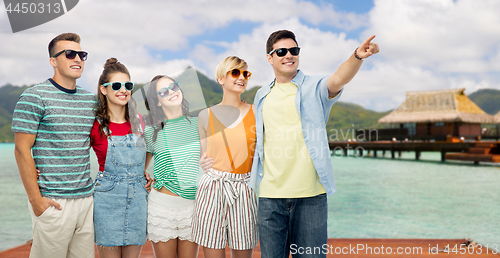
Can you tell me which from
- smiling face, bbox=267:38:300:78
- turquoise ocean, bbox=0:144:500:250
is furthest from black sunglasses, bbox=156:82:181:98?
turquoise ocean, bbox=0:144:500:250

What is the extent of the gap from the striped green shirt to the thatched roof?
3533 centimetres

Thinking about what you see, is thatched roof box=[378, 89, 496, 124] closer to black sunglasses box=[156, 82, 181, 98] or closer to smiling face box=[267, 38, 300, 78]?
smiling face box=[267, 38, 300, 78]

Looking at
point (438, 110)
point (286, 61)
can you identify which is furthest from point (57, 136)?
point (438, 110)

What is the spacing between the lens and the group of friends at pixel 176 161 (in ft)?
7.69

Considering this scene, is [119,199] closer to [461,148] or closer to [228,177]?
[228,177]

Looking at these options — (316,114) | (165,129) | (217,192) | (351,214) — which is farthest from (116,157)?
(351,214)

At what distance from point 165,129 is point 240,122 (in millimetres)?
623

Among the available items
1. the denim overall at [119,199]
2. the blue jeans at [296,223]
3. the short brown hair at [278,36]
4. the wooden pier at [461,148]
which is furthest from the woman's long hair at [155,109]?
the wooden pier at [461,148]

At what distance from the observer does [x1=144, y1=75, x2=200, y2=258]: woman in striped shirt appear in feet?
8.41

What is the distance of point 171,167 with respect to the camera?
2598 mm

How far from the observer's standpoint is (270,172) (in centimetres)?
237

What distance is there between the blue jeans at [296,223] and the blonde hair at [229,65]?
0.99 metres

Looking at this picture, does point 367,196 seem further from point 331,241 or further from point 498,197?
point 331,241

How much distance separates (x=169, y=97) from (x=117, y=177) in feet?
2.41
